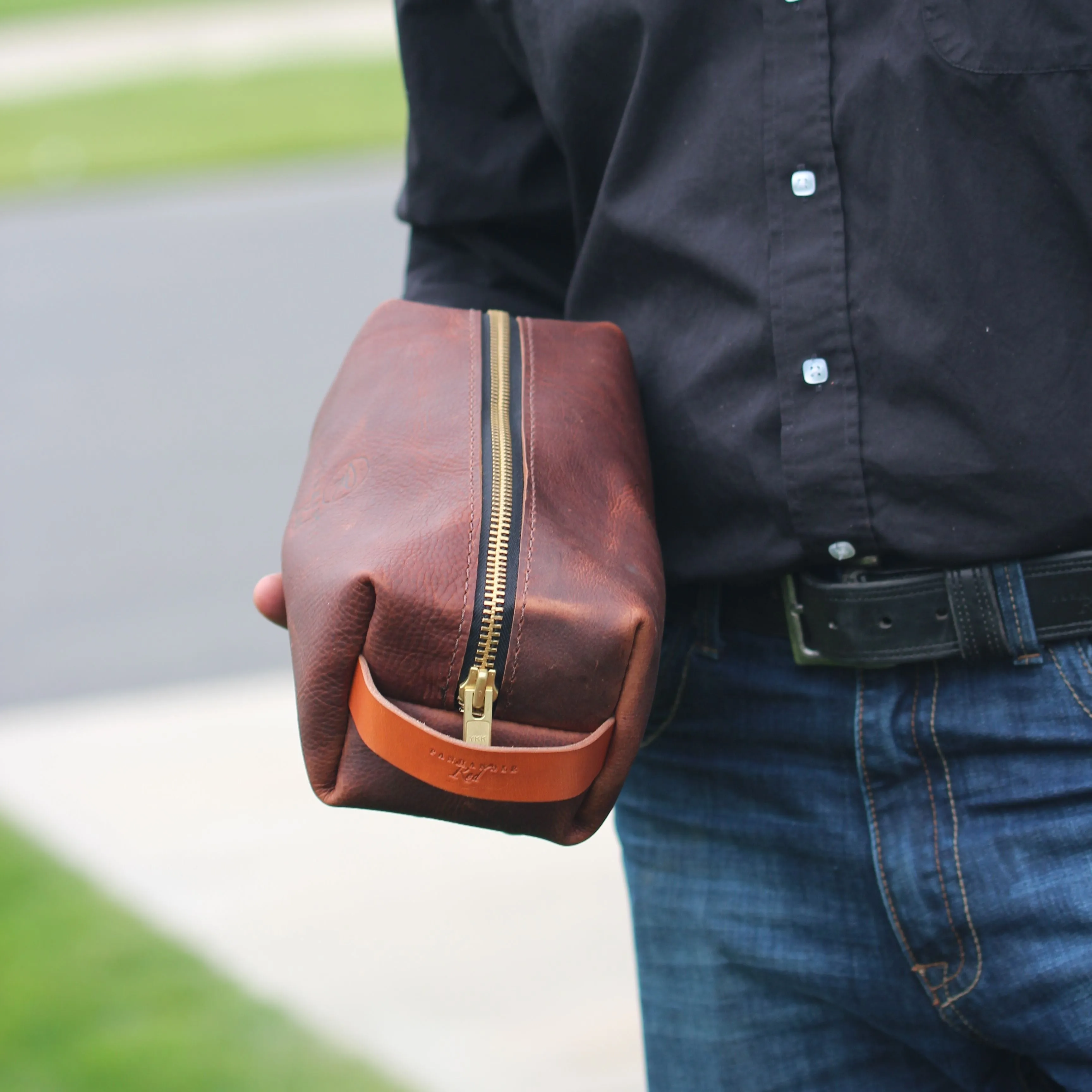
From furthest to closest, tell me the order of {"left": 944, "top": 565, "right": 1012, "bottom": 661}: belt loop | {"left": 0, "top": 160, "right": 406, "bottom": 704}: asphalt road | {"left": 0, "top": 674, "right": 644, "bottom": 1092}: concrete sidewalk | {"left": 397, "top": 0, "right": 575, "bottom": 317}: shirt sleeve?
1. {"left": 0, "top": 160, "right": 406, "bottom": 704}: asphalt road
2. {"left": 0, "top": 674, "right": 644, "bottom": 1092}: concrete sidewalk
3. {"left": 397, "top": 0, "right": 575, "bottom": 317}: shirt sleeve
4. {"left": 944, "top": 565, "right": 1012, "bottom": 661}: belt loop

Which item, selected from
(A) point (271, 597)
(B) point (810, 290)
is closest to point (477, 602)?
(A) point (271, 597)

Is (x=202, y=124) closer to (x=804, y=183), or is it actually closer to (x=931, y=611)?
(x=804, y=183)

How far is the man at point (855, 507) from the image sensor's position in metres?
1.12

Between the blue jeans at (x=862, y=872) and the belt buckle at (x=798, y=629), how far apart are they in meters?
0.03

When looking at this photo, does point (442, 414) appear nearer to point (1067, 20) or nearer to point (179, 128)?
point (1067, 20)

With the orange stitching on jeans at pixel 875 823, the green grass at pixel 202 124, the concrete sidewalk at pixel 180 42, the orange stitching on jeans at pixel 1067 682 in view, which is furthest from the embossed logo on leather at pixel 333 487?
the concrete sidewalk at pixel 180 42

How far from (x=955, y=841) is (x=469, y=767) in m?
0.44

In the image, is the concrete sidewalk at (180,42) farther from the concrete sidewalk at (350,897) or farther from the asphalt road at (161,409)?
the concrete sidewalk at (350,897)

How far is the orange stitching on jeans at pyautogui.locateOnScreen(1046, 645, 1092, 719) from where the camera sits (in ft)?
3.75

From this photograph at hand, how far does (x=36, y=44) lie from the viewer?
19547mm

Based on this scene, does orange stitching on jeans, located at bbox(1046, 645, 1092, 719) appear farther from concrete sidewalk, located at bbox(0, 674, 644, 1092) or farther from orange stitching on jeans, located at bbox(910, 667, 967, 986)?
concrete sidewalk, located at bbox(0, 674, 644, 1092)

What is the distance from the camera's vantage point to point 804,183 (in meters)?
1.15

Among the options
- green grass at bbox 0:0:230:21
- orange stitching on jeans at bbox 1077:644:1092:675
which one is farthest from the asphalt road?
green grass at bbox 0:0:230:21

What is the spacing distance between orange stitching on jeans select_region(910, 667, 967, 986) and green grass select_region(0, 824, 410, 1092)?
1.53m
